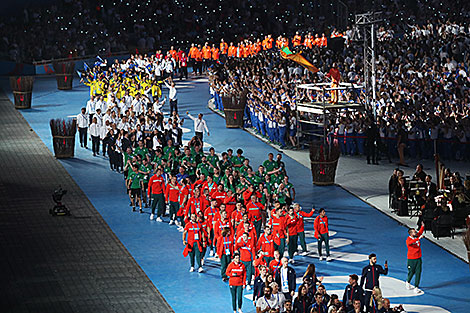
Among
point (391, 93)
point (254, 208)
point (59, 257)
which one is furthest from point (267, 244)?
point (391, 93)

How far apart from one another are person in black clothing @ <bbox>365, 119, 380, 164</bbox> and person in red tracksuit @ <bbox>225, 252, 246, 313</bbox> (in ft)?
46.1

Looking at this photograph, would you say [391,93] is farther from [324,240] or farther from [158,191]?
[324,240]

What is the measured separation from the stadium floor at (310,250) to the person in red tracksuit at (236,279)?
0.45 meters

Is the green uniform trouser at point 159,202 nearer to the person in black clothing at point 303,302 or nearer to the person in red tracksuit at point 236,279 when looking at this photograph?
the person in red tracksuit at point 236,279

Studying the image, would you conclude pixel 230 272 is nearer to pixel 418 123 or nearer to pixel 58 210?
pixel 58 210

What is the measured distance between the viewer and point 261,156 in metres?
32.6

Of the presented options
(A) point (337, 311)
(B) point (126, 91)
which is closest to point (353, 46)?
(B) point (126, 91)

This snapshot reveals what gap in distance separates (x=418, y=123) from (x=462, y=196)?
8236 millimetres

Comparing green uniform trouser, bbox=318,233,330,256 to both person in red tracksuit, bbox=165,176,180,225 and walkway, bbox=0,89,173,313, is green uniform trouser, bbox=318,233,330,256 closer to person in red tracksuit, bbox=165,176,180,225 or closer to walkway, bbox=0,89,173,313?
walkway, bbox=0,89,173,313

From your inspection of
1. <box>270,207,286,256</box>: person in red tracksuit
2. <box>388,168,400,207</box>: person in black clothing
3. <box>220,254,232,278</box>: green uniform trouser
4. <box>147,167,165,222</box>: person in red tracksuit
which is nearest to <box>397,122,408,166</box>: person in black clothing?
<box>388,168,400,207</box>: person in black clothing

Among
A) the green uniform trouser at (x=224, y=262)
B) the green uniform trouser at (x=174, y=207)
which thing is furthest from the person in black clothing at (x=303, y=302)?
the green uniform trouser at (x=174, y=207)

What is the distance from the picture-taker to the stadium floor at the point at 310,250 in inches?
733

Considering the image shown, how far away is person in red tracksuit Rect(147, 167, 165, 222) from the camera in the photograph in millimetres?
24625

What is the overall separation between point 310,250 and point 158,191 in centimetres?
517
